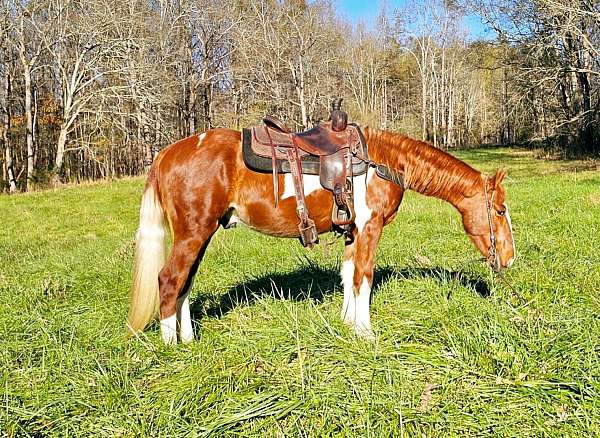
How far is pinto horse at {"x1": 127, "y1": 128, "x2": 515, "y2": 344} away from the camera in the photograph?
3.58 metres

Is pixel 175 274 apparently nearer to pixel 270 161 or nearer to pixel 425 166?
pixel 270 161

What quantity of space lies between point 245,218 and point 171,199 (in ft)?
2.01

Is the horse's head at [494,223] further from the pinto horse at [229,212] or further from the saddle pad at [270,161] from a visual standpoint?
the saddle pad at [270,161]

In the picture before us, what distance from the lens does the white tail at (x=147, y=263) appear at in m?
3.61

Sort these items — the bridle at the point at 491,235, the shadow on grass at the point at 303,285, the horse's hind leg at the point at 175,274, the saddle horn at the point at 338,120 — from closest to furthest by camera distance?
the horse's hind leg at the point at 175,274 < the saddle horn at the point at 338,120 < the bridle at the point at 491,235 < the shadow on grass at the point at 303,285

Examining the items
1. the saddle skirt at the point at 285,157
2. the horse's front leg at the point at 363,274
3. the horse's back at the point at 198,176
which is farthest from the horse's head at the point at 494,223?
the horse's back at the point at 198,176

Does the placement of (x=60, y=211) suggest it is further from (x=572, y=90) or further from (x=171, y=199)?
(x=572, y=90)

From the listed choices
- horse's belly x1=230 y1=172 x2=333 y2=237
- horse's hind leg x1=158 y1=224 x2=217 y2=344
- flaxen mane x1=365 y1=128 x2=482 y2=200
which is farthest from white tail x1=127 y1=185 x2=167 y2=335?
flaxen mane x1=365 y1=128 x2=482 y2=200

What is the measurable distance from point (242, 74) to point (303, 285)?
3012 cm

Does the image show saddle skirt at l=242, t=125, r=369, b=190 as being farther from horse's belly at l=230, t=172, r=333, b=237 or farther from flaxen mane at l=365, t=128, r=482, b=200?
flaxen mane at l=365, t=128, r=482, b=200

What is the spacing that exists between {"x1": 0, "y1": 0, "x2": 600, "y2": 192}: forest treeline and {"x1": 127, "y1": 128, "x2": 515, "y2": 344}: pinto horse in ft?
51.2

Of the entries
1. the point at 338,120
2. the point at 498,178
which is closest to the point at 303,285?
the point at 338,120

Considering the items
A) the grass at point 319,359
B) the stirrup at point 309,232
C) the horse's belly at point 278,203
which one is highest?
the horse's belly at point 278,203

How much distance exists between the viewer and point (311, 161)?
3.68 metres
